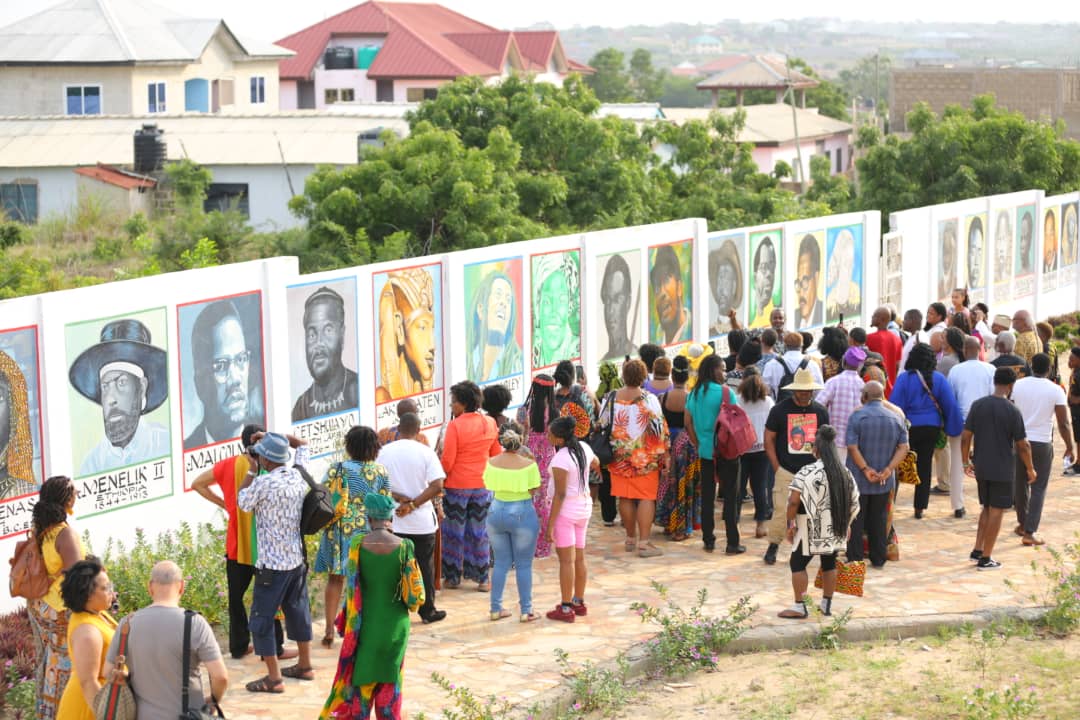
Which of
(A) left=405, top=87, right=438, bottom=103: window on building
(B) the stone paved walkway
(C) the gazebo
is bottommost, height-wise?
(B) the stone paved walkway

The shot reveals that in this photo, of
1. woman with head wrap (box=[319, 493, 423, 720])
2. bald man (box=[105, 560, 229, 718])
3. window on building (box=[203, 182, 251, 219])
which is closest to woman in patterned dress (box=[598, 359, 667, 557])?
woman with head wrap (box=[319, 493, 423, 720])

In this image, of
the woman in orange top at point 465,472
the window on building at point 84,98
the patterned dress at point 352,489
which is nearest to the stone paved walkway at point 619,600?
the woman in orange top at point 465,472

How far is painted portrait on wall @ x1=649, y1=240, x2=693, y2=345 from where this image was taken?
57.1 ft

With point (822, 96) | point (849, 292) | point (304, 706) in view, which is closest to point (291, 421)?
point (304, 706)

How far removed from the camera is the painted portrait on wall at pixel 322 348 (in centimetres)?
1293

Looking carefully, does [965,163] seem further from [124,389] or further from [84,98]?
[84,98]

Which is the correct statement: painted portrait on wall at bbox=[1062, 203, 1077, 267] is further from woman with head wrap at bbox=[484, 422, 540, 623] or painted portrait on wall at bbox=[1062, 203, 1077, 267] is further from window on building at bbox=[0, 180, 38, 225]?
window on building at bbox=[0, 180, 38, 225]

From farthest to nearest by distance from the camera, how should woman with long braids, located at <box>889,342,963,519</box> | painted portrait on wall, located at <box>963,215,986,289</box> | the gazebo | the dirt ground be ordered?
the gazebo → painted portrait on wall, located at <box>963,215,986,289</box> → woman with long braids, located at <box>889,342,963,519</box> → the dirt ground

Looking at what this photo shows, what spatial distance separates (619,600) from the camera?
11.1m

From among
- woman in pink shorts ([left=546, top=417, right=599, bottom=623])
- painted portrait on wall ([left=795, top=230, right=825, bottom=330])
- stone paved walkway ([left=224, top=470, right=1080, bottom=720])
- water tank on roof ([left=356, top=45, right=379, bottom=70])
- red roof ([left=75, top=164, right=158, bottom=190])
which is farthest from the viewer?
water tank on roof ([left=356, top=45, right=379, bottom=70])

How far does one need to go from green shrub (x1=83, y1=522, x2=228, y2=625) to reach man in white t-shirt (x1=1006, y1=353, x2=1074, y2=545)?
6516 mm

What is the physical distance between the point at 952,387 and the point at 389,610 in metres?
6.97

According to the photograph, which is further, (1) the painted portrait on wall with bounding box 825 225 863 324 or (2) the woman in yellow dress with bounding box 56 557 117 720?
(1) the painted portrait on wall with bounding box 825 225 863 324

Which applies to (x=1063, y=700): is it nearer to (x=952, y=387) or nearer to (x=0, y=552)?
(x=952, y=387)
